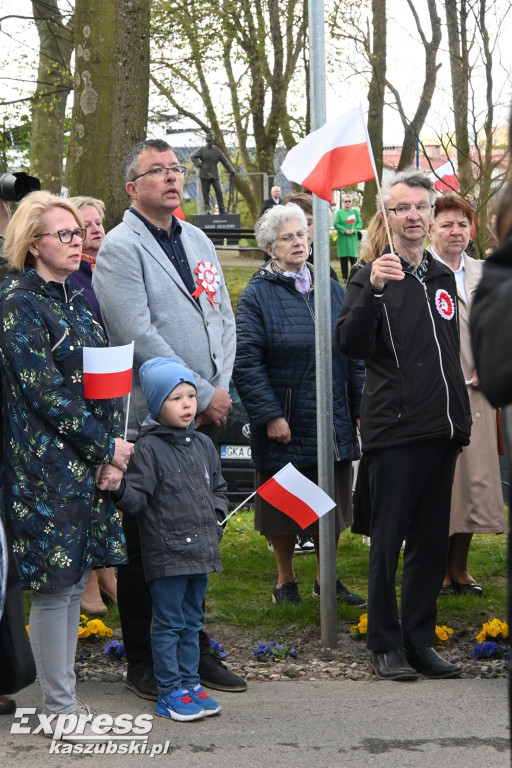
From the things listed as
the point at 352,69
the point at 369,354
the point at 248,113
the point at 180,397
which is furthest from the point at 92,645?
the point at 248,113

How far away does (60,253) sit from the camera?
173 inches

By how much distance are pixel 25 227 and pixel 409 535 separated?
7.54 ft

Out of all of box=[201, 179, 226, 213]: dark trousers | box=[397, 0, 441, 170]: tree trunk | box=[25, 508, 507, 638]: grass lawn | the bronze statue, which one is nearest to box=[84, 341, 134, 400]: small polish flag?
box=[25, 508, 507, 638]: grass lawn

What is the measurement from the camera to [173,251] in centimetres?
526

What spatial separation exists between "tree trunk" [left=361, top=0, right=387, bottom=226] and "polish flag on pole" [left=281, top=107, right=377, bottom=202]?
39.7ft

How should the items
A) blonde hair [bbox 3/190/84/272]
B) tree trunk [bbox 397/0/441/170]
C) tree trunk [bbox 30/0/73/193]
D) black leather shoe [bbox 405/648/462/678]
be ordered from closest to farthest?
blonde hair [bbox 3/190/84/272] < black leather shoe [bbox 405/648/462/678] < tree trunk [bbox 397/0/441/170] < tree trunk [bbox 30/0/73/193]

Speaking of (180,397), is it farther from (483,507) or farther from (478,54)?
(478,54)

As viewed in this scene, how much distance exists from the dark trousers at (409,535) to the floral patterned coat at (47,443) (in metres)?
1.39

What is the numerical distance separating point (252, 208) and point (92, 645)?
1071 inches

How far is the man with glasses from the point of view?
500 centimetres

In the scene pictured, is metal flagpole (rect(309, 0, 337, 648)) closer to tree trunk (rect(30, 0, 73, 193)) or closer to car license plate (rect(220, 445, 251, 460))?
car license plate (rect(220, 445, 251, 460))

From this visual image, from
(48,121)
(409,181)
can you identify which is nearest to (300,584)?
(409,181)

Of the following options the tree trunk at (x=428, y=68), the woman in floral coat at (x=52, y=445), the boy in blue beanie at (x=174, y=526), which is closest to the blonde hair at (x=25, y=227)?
the woman in floral coat at (x=52, y=445)

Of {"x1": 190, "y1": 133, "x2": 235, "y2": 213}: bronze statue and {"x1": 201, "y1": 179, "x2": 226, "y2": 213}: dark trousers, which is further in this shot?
{"x1": 201, "y1": 179, "x2": 226, "y2": 213}: dark trousers
